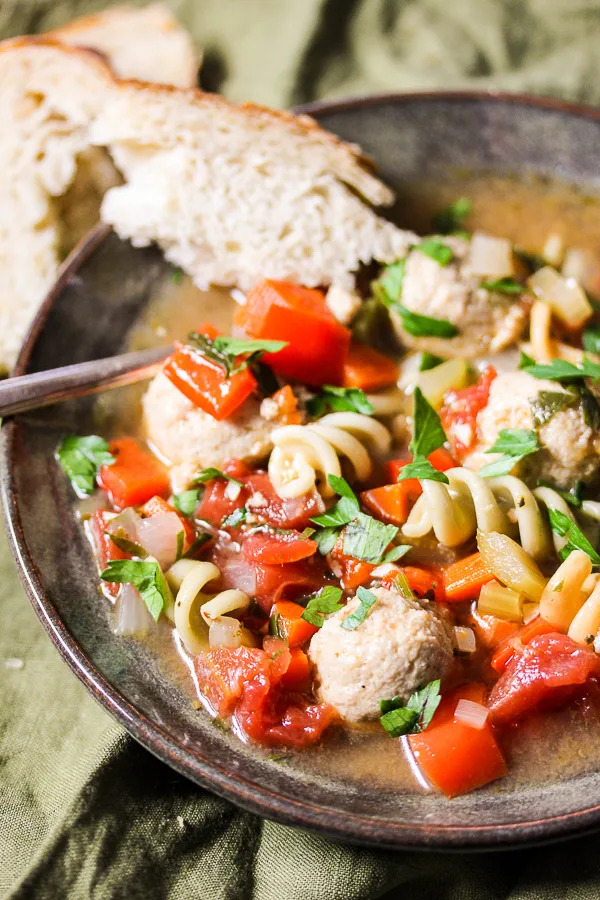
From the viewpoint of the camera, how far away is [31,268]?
5.01 m

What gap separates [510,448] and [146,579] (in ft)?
5.83

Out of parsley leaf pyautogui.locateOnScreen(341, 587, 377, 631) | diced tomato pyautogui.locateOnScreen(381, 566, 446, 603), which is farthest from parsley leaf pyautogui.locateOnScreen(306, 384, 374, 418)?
parsley leaf pyautogui.locateOnScreen(341, 587, 377, 631)

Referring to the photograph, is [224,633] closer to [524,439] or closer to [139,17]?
[524,439]

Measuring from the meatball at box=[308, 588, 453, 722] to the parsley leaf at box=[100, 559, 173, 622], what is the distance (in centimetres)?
75

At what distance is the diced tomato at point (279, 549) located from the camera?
3811 mm

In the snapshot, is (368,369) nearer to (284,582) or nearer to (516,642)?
(284,582)

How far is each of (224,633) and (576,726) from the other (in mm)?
1513

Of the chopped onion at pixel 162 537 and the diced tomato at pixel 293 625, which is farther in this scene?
the chopped onion at pixel 162 537

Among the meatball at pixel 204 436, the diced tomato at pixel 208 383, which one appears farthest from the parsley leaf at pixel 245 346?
the meatball at pixel 204 436

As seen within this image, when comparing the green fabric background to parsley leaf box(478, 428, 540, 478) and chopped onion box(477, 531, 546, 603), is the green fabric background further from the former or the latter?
parsley leaf box(478, 428, 540, 478)

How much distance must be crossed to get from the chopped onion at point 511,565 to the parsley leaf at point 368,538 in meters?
0.42

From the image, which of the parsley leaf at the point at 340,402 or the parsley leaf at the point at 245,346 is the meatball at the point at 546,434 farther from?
the parsley leaf at the point at 245,346

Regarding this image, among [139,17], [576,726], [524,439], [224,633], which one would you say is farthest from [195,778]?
[139,17]

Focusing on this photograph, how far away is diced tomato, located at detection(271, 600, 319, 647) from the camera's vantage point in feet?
12.1
